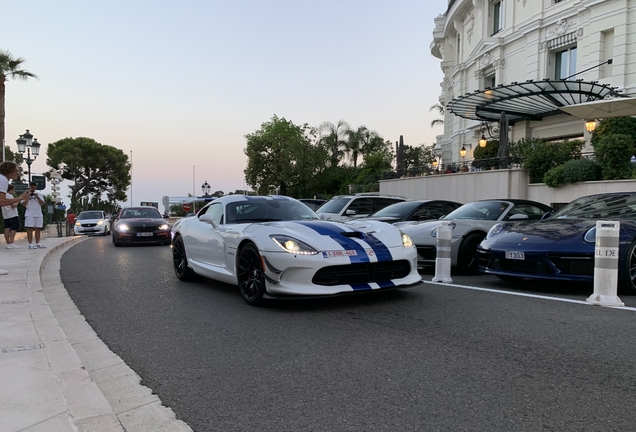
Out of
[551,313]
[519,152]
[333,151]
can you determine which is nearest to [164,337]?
[551,313]

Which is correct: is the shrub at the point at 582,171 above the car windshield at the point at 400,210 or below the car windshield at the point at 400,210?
above

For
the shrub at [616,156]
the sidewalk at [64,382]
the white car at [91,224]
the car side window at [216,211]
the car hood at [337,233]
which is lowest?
the white car at [91,224]

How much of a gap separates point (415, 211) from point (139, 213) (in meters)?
10.8

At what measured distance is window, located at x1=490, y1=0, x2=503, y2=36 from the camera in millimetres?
29422

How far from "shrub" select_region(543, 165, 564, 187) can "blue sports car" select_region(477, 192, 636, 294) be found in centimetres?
1017

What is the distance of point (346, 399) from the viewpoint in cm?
293

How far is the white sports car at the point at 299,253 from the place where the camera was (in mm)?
5090

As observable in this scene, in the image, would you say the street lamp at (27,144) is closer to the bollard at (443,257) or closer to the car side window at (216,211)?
the car side window at (216,211)

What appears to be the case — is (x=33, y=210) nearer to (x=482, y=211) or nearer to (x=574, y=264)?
(x=482, y=211)

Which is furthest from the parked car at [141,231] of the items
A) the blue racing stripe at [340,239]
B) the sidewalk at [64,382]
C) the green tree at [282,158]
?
the green tree at [282,158]

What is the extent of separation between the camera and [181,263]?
25.4ft

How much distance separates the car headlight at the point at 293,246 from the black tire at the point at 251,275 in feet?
1.01

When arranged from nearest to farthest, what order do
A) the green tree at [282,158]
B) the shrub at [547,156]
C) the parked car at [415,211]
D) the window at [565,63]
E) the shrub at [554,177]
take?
the parked car at [415,211] → the shrub at [554,177] → the shrub at [547,156] → the window at [565,63] → the green tree at [282,158]

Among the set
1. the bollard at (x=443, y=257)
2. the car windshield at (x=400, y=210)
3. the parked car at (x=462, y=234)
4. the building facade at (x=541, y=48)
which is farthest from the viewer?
the building facade at (x=541, y=48)
